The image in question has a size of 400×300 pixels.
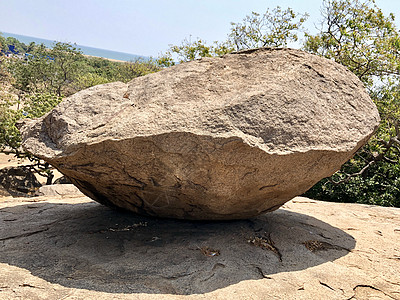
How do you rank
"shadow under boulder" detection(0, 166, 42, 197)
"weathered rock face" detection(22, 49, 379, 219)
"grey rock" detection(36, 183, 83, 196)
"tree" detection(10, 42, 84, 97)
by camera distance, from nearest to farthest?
1. "weathered rock face" detection(22, 49, 379, 219)
2. "grey rock" detection(36, 183, 83, 196)
3. "shadow under boulder" detection(0, 166, 42, 197)
4. "tree" detection(10, 42, 84, 97)

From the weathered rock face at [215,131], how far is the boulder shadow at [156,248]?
43 cm

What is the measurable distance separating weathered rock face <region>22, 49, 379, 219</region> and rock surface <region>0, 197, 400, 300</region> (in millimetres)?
509

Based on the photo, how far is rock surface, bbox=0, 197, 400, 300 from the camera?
11.6 ft

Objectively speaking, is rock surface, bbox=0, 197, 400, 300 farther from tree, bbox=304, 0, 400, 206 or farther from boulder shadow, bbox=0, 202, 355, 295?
tree, bbox=304, 0, 400, 206

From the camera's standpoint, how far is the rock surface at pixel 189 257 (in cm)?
354

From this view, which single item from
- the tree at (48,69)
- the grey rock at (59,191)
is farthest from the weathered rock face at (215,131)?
the tree at (48,69)

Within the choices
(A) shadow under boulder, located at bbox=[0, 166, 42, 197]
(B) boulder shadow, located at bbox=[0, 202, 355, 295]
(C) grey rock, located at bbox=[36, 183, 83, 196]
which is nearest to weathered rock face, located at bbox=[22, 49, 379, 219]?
(B) boulder shadow, located at bbox=[0, 202, 355, 295]

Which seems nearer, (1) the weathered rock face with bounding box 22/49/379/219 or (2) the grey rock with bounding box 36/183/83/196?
(1) the weathered rock face with bounding box 22/49/379/219

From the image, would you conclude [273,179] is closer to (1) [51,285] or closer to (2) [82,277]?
(2) [82,277]

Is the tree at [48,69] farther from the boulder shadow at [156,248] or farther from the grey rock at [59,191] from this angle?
the boulder shadow at [156,248]

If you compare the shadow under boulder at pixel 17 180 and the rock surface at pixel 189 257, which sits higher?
the rock surface at pixel 189 257

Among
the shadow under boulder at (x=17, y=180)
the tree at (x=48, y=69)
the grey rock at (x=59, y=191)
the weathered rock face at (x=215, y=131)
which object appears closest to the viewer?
the weathered rock face at (x=215, y=131)

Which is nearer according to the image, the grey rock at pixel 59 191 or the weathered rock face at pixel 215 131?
the weathered rock face at pixel 215 131

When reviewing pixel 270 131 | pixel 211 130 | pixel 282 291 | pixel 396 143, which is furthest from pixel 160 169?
pixel 396 143
